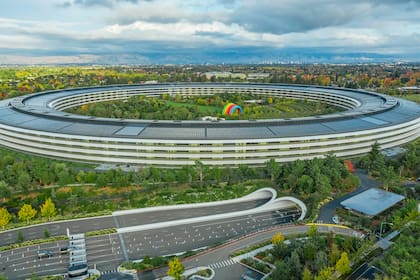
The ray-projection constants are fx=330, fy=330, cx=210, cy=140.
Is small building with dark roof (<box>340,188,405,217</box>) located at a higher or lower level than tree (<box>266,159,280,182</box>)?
lower

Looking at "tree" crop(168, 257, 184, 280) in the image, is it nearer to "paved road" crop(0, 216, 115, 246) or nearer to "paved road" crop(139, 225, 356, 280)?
"paved road" crop(139, 225, 356, 280)

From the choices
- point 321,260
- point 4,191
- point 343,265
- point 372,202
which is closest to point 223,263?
point 321,260

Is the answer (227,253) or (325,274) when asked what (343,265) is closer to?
(325,274)

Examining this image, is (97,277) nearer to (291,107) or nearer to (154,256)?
(154,256)

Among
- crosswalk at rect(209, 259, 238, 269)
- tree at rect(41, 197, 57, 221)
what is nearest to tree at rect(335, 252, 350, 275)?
crosswalk at rect(209, 259, 238, 269)

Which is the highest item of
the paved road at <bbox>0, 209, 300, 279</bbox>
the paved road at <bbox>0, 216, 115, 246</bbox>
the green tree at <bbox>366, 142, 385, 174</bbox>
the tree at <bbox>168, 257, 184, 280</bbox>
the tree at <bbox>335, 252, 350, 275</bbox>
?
the green tree at <bbox>366, 142, 385, 174</bbox>

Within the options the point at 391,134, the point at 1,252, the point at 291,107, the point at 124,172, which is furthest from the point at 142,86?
the point at 1,252
